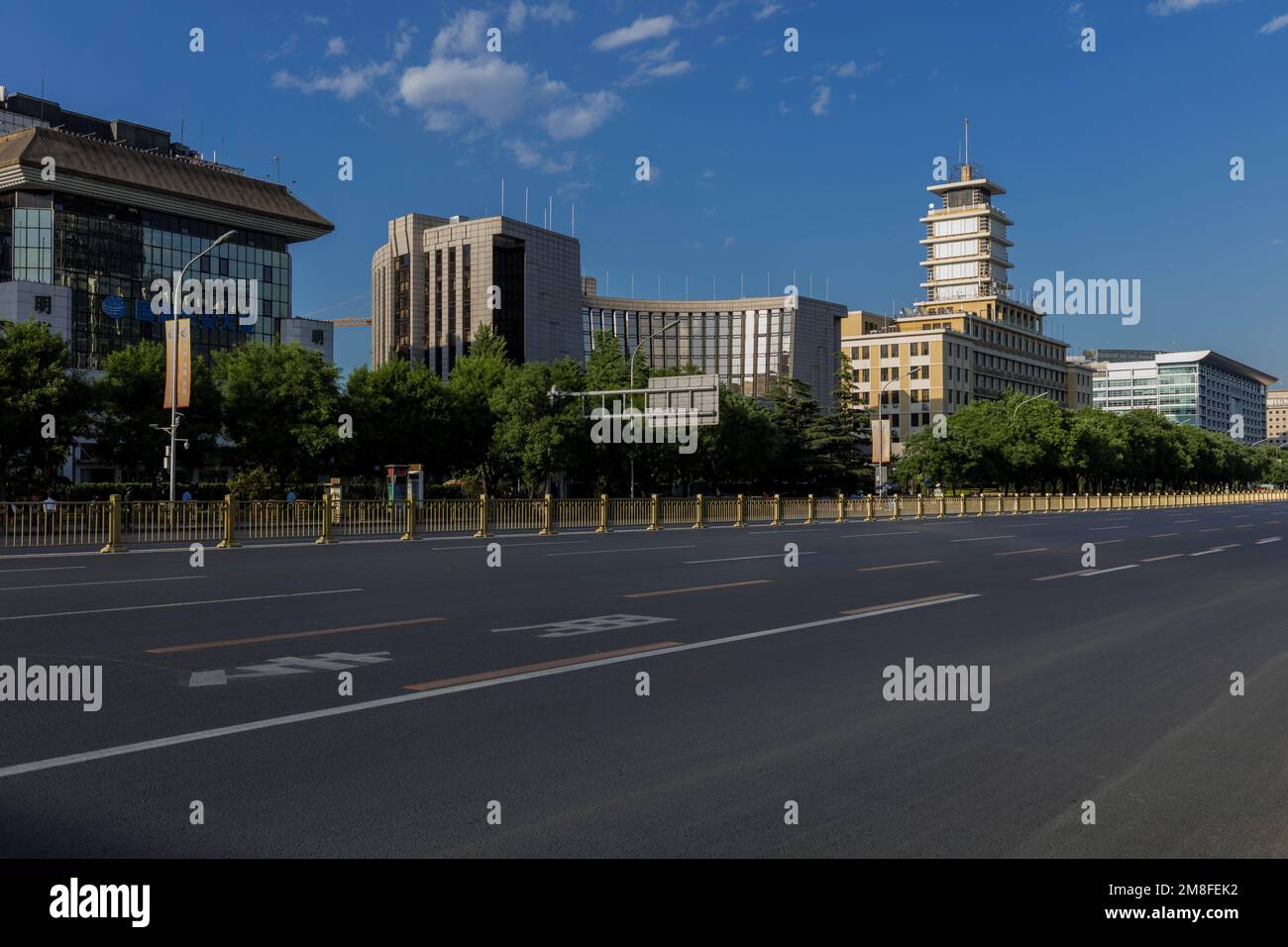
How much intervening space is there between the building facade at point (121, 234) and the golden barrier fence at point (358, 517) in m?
45.8

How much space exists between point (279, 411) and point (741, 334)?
11332 centimetres

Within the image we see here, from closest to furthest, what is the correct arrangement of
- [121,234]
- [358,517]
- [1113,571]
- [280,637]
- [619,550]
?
[280,637] → [1113,571] → [619,550] → [358,517] → [121,234]

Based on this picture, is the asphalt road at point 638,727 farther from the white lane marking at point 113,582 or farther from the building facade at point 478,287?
the building facade at point 478,287

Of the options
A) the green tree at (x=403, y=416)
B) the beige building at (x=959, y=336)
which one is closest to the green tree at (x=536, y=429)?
the green tree at (x=403, y=416)

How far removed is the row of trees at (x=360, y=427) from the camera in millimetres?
41469

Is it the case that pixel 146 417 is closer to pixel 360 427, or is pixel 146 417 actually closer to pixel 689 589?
pixel 360 427

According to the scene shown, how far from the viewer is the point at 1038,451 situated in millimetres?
82688

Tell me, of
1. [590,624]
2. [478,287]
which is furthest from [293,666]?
[478,287]

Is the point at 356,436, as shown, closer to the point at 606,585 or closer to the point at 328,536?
the point at 328,536

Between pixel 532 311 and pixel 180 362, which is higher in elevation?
pixel 532 311

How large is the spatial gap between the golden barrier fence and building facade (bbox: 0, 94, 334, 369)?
1801 inches

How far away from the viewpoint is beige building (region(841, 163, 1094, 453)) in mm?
134000

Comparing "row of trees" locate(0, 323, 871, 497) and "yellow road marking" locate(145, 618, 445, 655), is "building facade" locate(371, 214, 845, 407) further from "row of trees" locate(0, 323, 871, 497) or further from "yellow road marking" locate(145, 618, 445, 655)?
"yellow road marking" locate(145, 618, 445, 655)

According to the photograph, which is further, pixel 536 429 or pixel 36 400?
pixel 536 429
